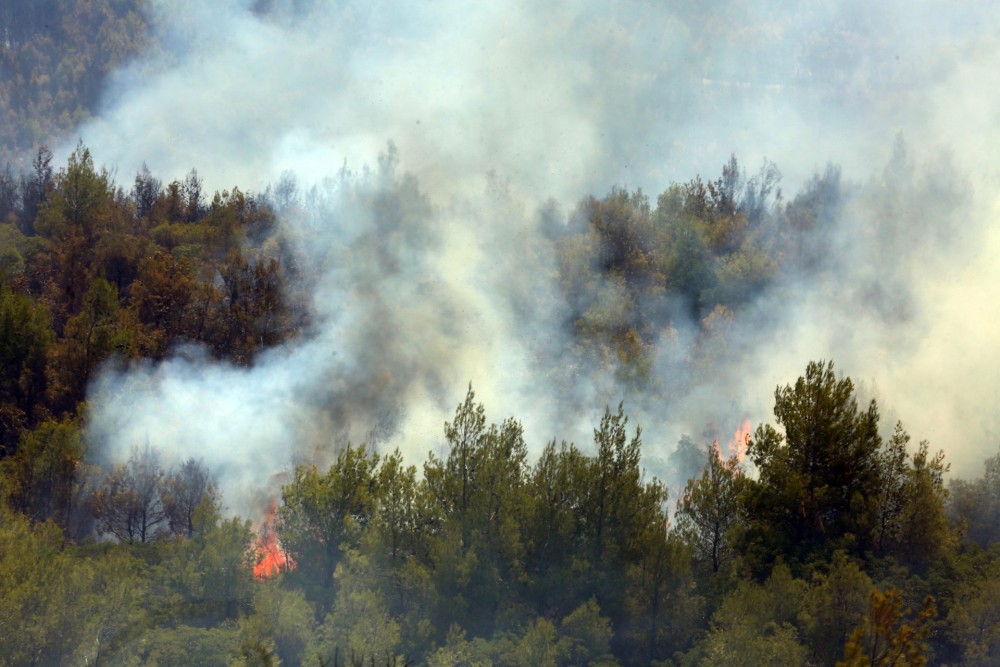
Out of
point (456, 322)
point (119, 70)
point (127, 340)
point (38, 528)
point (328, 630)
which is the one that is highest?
point (119, 70)

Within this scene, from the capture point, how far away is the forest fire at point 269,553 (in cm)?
4388

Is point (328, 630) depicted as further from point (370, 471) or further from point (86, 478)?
point (86, 478)

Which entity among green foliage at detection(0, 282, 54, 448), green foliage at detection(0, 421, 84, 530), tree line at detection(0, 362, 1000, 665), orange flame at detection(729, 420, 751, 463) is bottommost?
tree line at detection(0, 362, 1000, 665)

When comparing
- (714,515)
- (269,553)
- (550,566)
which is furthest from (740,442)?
(269,553)

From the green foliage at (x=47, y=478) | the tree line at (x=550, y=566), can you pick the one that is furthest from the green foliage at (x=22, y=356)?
the tree line at (x=550, y=566)

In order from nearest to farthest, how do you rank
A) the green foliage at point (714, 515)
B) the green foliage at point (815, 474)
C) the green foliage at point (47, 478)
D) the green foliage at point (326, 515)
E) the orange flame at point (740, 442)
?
the green foliage at point (714, 515)
the green foliage at point (815, 474)
the green foliage at point (326, 515)
the green foliage at point (47, 478)
the orange flame at point (740, 442)

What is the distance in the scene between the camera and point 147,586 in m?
41.5

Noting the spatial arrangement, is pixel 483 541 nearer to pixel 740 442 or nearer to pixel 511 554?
pixel 511 554

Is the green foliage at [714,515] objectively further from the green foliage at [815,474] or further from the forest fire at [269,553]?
the forest fire at [269,553]

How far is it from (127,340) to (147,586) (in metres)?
20.9

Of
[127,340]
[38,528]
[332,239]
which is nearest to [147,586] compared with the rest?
[38,528]

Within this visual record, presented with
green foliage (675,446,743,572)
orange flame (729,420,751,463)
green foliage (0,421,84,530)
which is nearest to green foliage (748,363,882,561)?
green foliage (675,446,743,572)

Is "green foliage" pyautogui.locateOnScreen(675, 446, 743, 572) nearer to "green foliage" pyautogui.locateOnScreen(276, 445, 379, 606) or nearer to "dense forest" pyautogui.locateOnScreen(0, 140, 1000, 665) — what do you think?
"dense forest" pyautogui.locateOnScreen(0, 140, 1000, 665)

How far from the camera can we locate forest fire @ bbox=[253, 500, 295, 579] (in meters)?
43.9
